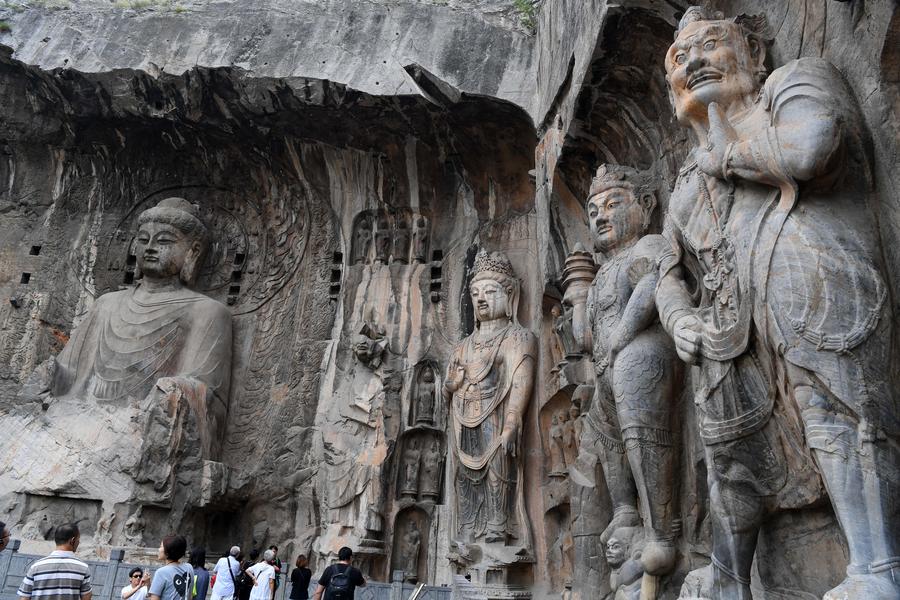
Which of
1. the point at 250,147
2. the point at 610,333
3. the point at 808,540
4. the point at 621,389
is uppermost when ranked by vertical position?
the point at 250,147

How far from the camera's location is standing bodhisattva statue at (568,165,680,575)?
13.5 ft

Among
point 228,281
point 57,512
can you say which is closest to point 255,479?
point 57,512

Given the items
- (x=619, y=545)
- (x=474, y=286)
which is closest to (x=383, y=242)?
(x=474, y=286)

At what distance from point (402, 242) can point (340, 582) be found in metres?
4.26

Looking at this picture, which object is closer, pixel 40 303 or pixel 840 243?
pixel 840 243

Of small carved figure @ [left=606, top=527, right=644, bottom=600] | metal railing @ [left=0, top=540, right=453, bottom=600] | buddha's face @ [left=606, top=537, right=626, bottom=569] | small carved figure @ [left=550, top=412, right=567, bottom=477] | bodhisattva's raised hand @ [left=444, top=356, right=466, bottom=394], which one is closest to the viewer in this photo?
small carved figure @ [left=606, top=527, right=644, bottom=600]

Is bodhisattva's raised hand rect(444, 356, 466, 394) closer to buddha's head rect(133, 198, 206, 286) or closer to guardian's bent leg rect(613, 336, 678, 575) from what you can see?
guardian's bent leg rect(613, 336, 678, 575)

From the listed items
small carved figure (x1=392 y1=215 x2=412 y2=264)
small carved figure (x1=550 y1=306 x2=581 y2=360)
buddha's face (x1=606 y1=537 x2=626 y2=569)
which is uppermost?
small carved figure (x1=392 y1=215 x2=412 y2=264)

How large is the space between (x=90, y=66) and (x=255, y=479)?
14.9 ft

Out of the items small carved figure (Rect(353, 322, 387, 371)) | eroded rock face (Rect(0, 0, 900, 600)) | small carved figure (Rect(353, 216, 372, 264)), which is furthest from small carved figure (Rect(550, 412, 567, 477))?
small carved figure (Rect(353, 216, 372, 264))

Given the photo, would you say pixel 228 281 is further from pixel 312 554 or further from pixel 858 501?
pixel 858 501

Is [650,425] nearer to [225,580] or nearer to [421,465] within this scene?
[225,580]

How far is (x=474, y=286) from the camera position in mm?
7184

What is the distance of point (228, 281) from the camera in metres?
9.23
